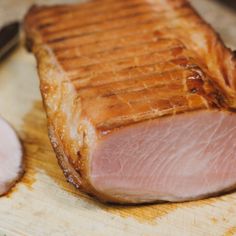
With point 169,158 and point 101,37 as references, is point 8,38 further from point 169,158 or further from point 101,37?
point 169,158

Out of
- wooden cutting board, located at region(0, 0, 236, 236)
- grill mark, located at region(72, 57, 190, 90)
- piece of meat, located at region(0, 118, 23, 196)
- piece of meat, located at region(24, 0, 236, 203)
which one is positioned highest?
grill mark, located at region(72, 57, 190, 90)

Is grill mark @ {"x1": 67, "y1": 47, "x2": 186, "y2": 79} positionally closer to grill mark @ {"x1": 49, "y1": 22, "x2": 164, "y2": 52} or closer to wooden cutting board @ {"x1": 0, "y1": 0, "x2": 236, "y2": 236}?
grill mark @ {"x1": 49, "y1": 22, "x2": 164, "y2": 52}

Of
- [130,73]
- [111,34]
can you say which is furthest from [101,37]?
[130,73]

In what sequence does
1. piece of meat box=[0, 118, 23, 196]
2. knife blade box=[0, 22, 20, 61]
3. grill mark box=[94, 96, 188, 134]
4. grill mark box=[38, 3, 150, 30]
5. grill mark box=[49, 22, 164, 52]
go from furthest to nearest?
knife blade box=[0, 22, 20, 61] → grill mark box=[38, 3, 150, 30] → grill mark box=[49, 22, 164, 52] → piece of meat box=[0, 118, 23, 196] → grill mark box=[94, 96, 188, 134]

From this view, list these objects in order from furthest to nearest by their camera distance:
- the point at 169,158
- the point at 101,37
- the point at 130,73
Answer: the point at 101,37
the point at 130,73
the point at 169,158

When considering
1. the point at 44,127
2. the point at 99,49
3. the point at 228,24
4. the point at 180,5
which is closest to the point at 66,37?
the point at 99,49

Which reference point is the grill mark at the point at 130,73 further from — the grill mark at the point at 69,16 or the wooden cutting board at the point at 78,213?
the grill mark at the point at 69,16

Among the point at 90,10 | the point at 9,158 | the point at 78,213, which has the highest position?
the point at 90,10

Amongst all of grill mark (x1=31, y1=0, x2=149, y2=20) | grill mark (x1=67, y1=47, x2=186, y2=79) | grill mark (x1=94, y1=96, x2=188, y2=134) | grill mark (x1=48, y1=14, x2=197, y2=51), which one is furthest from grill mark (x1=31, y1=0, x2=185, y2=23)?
grill mark (x1=94, y1=96, x2=188, y2=134)
